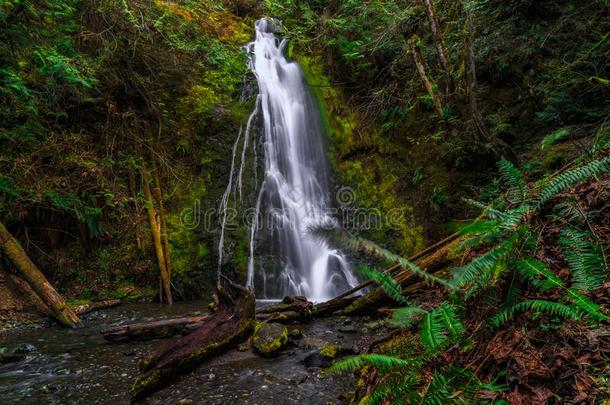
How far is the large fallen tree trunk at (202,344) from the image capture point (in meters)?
3.09

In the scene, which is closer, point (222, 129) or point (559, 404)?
point (559, 404)

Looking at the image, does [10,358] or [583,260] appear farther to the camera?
[10,358]

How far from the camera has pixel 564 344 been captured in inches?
52.8

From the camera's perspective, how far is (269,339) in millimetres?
3867

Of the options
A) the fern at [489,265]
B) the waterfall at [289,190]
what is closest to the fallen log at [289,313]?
the waterfall at [289,190]

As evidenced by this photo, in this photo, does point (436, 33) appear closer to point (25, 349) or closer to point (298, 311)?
point (298, 311)

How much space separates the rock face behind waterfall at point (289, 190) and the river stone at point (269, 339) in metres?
2.39

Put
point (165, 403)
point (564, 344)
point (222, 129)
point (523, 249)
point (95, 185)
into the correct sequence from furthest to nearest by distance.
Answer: point (222, 129)
point (95, 185)
point (165, 403)
point (523, 249)
point (564, 344)

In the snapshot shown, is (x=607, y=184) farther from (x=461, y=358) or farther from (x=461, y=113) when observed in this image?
(x=461, y=113)

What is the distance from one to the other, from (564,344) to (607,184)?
1.19 m

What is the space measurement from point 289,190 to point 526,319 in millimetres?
7615

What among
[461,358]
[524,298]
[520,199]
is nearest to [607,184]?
[520,199]

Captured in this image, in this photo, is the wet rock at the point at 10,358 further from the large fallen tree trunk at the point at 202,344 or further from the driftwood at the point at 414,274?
the driftwood at the point at 414,274

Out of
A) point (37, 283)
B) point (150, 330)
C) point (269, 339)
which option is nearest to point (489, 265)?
point (269, 339)
